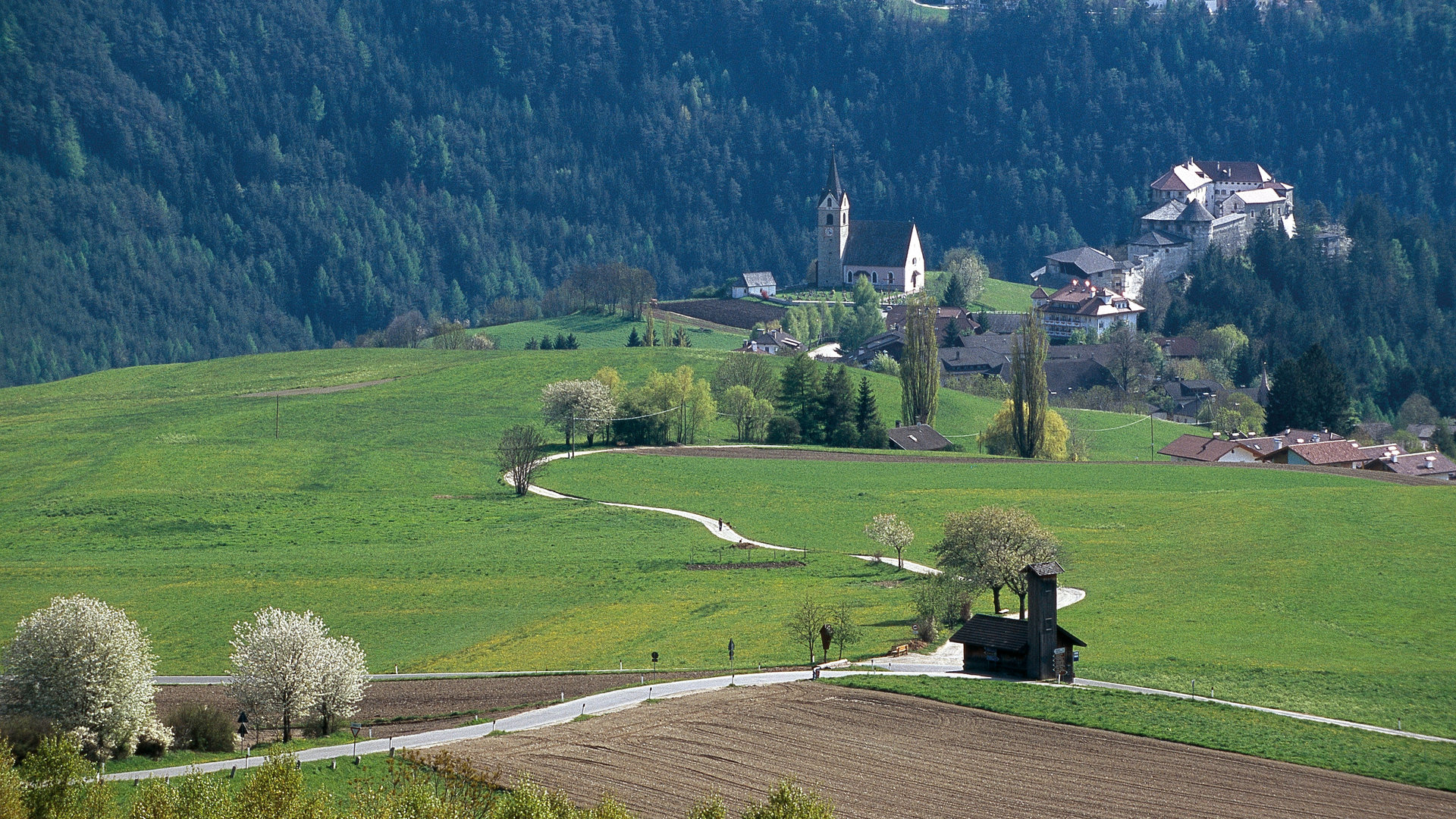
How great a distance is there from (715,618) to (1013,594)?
1475 centimetres

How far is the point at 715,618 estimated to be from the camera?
66.5 meters

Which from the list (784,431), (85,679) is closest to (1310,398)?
(784,431)

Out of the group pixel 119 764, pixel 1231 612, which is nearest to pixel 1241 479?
pixel 1231 612

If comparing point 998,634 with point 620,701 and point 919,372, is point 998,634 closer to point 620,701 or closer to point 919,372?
point 620,701

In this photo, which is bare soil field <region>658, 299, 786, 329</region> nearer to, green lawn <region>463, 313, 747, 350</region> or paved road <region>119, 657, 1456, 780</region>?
green lawn <region>463, 313, 747, 350</region>

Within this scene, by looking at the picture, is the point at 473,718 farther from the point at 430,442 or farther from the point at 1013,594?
the point at 430,442

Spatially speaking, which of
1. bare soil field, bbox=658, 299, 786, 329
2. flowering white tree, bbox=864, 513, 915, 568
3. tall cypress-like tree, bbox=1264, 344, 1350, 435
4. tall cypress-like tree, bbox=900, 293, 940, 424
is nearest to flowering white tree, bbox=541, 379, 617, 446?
tall cypress-like tree, bbox=900, 293, 940, 424

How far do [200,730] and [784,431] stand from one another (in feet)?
250

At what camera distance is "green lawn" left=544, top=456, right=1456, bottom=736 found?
55188 millimetres

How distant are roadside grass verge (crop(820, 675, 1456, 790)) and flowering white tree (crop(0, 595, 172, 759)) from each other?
71.9 feet

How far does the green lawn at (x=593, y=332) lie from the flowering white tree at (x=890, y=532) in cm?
9313

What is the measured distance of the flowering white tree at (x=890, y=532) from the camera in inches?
3000

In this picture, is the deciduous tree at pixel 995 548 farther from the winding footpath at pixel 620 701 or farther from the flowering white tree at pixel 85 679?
the flowering white tree at pixel 85 679

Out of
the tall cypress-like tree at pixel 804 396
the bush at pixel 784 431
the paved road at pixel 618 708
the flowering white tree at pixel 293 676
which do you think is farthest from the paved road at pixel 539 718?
the tall cypress-like tree at pixel 804 396
